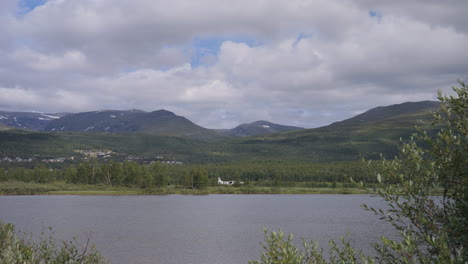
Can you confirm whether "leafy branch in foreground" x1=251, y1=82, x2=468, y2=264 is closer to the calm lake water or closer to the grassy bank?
the calm lake water

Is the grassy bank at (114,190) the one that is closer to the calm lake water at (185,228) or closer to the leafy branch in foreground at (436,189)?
the calm lake water at (185,228)

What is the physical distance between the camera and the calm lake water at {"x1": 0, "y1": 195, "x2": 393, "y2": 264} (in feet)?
159

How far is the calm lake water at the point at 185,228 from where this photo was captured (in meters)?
48.4

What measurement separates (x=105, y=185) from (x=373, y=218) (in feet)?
361

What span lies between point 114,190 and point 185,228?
89.1 metres

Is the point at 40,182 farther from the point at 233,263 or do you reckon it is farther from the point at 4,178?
the point at 233,263

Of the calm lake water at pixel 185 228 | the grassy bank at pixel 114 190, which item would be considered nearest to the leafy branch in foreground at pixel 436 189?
the calm lake water at pixel 185 228

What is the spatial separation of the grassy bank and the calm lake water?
4334 centimetres

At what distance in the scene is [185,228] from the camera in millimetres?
69562

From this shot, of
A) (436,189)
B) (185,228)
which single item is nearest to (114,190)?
(185,228)

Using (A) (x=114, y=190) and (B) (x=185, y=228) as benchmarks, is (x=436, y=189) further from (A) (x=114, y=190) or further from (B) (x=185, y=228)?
(A) (x=114, y=190)

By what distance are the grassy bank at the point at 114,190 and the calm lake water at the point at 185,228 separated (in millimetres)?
43341

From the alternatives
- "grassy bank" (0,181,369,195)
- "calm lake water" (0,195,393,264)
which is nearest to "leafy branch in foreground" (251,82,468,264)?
"calm lake water" (0,195,393,264)

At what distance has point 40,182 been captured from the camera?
526ft
